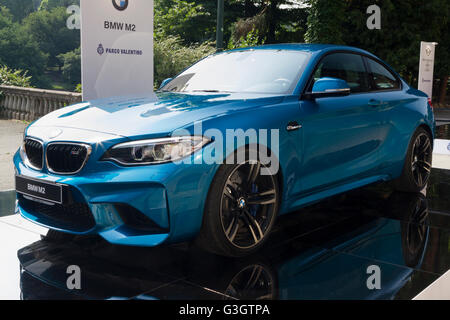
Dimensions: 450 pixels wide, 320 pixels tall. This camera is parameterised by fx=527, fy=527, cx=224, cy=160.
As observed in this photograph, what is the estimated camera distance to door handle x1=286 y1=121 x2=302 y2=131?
386 centimetres

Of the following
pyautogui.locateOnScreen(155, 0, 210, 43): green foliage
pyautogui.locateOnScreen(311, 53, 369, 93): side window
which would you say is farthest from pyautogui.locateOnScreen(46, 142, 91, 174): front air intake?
pyautogui.locateOnScreen(155, 0, 210, 43): green foliage

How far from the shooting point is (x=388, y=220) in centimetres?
486

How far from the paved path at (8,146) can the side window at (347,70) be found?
4117 millimetres

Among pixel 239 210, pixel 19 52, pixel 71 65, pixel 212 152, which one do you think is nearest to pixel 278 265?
pixel 239 210

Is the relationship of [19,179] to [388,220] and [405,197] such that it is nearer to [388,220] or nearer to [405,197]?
[388,220]

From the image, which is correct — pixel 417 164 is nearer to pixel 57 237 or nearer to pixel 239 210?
pixel 239 210

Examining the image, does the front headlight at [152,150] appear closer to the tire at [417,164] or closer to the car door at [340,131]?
the car door at [340,131]

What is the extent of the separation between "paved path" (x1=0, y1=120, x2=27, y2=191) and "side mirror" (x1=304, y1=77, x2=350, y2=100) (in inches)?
164

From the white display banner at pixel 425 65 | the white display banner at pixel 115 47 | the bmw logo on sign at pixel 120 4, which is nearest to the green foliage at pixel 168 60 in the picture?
the white display banner at pixel 425 65

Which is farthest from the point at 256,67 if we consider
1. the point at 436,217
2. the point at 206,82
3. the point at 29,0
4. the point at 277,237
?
the point at 29,0

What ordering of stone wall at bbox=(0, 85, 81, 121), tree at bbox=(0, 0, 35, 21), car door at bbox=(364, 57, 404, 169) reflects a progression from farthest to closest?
tree at bbox=(0, 0, 35, 21) < stone wall at bbox=(0, 85, 81, 121) < car door at bbox=(364, 57, 404, 169)

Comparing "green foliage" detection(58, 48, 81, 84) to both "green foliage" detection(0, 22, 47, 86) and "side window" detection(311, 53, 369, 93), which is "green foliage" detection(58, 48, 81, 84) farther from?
"side window" detection(311, 53, 369, 93)

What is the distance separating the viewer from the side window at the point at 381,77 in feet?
17.2

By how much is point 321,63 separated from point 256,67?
1.85 feet
